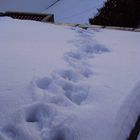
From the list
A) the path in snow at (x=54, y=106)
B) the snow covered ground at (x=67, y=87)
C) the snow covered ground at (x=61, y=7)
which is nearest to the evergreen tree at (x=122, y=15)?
the snow covered ground at (x=61, y=7)

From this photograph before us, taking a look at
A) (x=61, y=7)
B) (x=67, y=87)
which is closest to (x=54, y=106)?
(x=67, y=87)

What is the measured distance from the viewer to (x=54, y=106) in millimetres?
2361

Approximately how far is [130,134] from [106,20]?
17.8ft

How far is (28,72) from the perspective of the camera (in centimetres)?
277

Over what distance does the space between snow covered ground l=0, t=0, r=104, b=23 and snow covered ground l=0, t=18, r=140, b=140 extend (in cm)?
626

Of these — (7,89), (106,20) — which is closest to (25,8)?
(106,20)

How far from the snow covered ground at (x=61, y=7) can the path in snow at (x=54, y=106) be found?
22.9 ft

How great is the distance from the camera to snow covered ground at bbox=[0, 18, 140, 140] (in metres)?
2.14

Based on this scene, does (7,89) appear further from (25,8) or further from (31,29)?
(25,8)

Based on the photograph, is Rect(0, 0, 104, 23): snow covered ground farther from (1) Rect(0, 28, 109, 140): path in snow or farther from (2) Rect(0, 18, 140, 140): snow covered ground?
(1) Rect(0, 28, 109, 140): path in snow

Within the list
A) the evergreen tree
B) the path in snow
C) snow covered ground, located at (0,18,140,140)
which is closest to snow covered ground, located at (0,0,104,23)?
the evergreen tree

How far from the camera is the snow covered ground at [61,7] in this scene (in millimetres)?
10211

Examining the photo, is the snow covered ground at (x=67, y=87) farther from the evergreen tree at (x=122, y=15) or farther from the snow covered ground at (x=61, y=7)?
the snow covered ground at (x=61, y=7)

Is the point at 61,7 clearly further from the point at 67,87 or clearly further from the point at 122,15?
the point at 67,87
